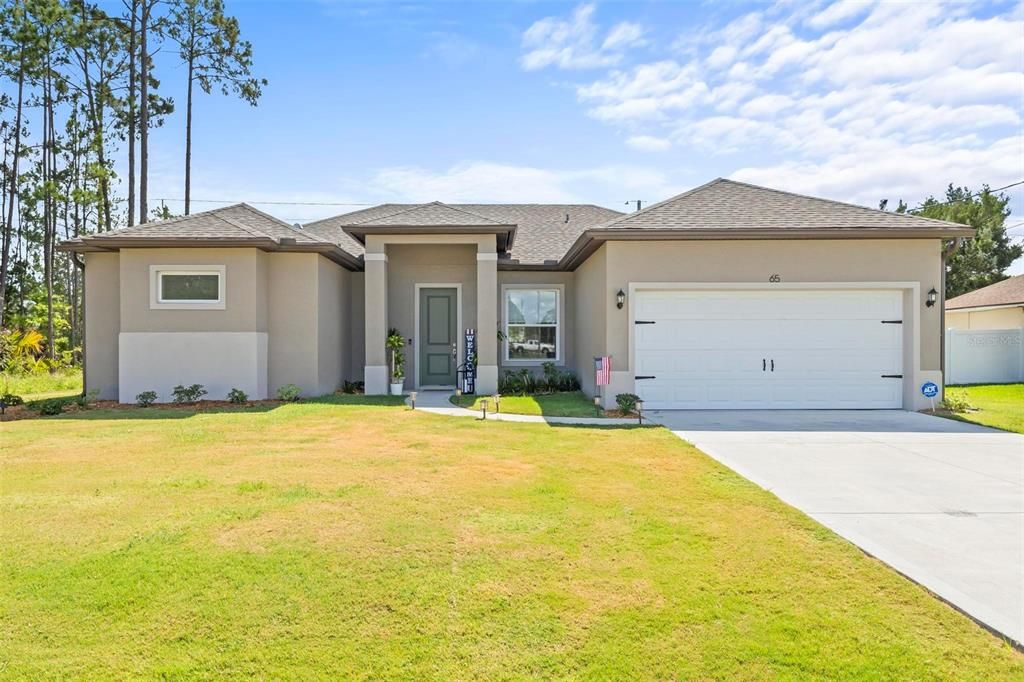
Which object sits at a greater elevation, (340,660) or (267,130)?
(267,130)

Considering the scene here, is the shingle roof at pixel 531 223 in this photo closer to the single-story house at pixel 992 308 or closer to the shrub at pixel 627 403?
the shrub at pixel 627 403

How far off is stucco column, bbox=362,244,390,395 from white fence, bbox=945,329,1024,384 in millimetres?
15503

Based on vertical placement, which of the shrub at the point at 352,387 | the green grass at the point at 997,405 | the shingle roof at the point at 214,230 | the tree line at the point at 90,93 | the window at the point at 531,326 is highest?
the tree line at the point at 90,93

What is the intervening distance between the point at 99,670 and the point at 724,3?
35.0 feet

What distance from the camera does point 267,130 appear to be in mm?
17641

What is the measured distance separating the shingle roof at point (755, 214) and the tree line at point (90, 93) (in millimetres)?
16529

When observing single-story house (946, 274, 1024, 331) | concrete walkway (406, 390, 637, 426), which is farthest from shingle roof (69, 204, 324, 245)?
single-story house (946, 274, 1024, 331)

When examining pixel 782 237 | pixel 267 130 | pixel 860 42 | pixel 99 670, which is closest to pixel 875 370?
pixel 782 237

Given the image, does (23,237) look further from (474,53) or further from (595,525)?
(595,525)

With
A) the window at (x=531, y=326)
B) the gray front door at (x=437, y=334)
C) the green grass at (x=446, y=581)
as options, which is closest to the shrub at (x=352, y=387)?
the gray front door at (x=437, y=334)

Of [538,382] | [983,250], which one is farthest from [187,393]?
[983,250]

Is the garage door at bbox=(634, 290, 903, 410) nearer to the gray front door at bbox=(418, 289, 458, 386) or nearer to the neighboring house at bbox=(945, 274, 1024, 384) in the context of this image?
the gray front door at bbox=(418, 289, 458, 386)

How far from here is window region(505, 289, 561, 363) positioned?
14.1 metres

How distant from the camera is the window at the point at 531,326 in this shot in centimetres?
1408
